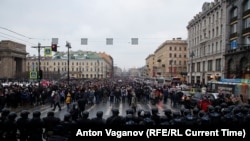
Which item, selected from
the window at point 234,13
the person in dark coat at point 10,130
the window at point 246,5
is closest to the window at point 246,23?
the window at point 246,5

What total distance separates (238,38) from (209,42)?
12.8 metres

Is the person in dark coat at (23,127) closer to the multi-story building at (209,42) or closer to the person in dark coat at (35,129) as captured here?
the person in dark coat at (35,129)

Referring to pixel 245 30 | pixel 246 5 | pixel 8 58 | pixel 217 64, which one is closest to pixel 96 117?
pixel 245 30

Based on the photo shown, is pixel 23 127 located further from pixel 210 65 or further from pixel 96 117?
pixel 210 65

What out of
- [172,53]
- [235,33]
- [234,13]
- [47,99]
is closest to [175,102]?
[47,99]

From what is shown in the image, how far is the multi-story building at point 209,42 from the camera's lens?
1817 inches

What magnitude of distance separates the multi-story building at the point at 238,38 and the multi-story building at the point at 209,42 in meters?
1.30

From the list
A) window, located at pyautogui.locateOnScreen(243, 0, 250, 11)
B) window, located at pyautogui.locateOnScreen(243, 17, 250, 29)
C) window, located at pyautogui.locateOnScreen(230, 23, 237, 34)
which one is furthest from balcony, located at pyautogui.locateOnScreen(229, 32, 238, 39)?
window, located at pyautogui.locateOnScreen(243, 0, 250, 11)

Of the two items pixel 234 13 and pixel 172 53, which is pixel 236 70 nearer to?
pixel 234 13

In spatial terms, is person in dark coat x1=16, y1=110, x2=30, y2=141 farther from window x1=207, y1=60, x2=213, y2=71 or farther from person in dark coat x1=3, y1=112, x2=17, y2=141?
window x1=207, y1=60, x2=213, y2=71

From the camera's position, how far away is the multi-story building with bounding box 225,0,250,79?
37531 mm

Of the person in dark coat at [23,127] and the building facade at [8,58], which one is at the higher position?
the building facade at [8,58]

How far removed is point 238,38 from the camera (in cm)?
4009

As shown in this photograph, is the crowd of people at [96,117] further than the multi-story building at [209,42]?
No
